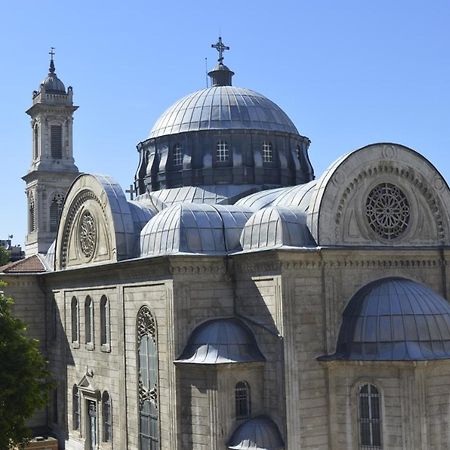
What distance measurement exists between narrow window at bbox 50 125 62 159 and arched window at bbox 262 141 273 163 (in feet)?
51.5

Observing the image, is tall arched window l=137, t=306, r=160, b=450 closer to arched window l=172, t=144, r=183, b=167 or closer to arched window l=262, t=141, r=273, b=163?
arched window l=172, t=144, r=183, b=167

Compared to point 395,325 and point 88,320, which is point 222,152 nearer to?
A: point 88,320

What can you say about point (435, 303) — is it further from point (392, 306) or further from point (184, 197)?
point (184, 197)

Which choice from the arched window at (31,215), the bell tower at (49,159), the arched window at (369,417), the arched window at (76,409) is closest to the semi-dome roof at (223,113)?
the bell tower at (49,159)

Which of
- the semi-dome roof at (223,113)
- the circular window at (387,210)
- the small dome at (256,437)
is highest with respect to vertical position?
the semi-dome roof at (223,113)

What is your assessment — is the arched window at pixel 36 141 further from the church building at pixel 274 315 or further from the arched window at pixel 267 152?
the arched window at pixel 267 152

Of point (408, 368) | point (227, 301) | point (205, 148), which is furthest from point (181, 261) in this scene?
point (205, 148)

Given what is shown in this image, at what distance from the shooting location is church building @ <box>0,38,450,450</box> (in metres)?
23.4

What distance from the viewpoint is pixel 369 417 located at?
77.3ft

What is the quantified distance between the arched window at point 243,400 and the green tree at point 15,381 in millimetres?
6374

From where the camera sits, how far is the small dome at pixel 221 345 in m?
23.9

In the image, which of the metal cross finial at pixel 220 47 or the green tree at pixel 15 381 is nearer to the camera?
the green tree at pixel 15 381

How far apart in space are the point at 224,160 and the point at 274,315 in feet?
39.0

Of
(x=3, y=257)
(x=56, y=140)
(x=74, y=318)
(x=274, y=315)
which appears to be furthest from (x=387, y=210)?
(x=3, y=257)
